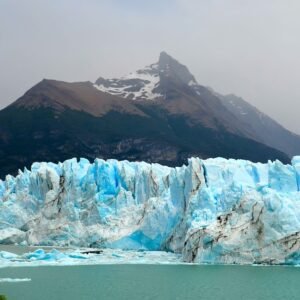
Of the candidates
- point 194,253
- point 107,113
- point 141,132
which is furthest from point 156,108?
point 194,253

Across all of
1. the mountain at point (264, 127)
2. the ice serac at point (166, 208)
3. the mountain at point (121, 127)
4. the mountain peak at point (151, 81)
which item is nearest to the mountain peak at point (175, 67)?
the mountain peak at point (151, 81)

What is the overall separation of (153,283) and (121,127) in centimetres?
8557

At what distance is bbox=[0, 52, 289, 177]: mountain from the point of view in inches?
3789

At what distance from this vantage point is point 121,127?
4286 inches

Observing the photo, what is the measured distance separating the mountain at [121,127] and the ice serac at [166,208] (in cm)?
3955

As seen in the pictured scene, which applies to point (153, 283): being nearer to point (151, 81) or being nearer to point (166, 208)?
point (166, 208)

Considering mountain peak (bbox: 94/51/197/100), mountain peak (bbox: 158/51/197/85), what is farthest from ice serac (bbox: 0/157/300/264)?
mountain peak (bbox: 158/51/197/85)

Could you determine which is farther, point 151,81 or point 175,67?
point 175,67

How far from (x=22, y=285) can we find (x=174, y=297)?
5.77 meters

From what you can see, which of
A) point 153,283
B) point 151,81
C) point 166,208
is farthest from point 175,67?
point 153,283

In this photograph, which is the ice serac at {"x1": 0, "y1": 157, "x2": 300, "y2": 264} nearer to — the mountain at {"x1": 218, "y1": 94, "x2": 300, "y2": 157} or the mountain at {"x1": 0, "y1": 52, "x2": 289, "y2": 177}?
the mountain at {"x1": 0, "y1": 52, "x2": 289, "y2": 177}

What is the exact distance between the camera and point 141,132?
104688mm

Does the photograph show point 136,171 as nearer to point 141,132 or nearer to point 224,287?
point 224,287

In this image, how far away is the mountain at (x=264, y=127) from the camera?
14550cm
